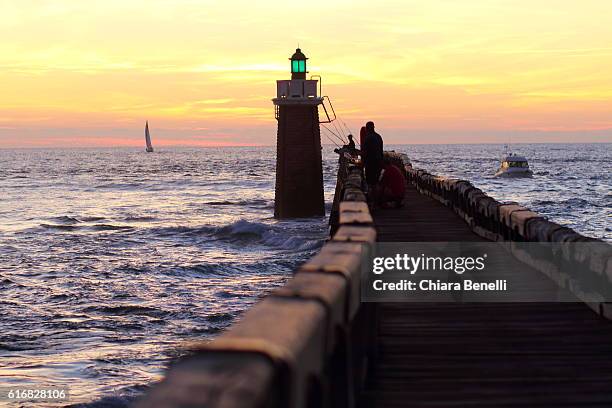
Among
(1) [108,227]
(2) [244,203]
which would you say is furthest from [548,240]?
(2) [244,203]

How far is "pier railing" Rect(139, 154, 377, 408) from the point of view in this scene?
2.47m

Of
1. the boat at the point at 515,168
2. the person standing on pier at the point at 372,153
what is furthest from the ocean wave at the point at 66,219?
the boat at the point at 515,168

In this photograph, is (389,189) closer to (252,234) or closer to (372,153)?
(372,153)

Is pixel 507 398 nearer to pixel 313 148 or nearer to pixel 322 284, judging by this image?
pixel 322 284

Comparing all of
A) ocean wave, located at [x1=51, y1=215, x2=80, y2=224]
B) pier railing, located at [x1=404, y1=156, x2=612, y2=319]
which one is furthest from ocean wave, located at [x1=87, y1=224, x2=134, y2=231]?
pier railing, located at [x1=404, y1=156, x2=612, y2=319]

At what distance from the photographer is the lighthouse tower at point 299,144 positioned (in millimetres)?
48250

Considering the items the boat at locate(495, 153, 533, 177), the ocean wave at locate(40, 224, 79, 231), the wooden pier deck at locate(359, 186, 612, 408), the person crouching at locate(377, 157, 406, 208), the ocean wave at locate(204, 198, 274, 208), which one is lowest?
the ocean wave at locate(204, 198, 274, 208)

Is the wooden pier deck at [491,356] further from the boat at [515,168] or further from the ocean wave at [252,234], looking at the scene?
the boat at [515,168]

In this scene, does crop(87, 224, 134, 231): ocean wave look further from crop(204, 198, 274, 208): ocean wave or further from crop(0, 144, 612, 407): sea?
crop(204, 198, 274, 208): ocean wave

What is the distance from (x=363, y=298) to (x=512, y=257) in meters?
7.40

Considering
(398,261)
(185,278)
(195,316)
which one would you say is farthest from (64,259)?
(398,261)

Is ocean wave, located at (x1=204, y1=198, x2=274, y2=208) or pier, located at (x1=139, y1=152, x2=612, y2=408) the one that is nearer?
pier, located at (x1=139, y1=152, x2=612, y2=408)

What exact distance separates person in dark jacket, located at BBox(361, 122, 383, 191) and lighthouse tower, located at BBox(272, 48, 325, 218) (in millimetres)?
28974

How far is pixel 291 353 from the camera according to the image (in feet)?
9.91
